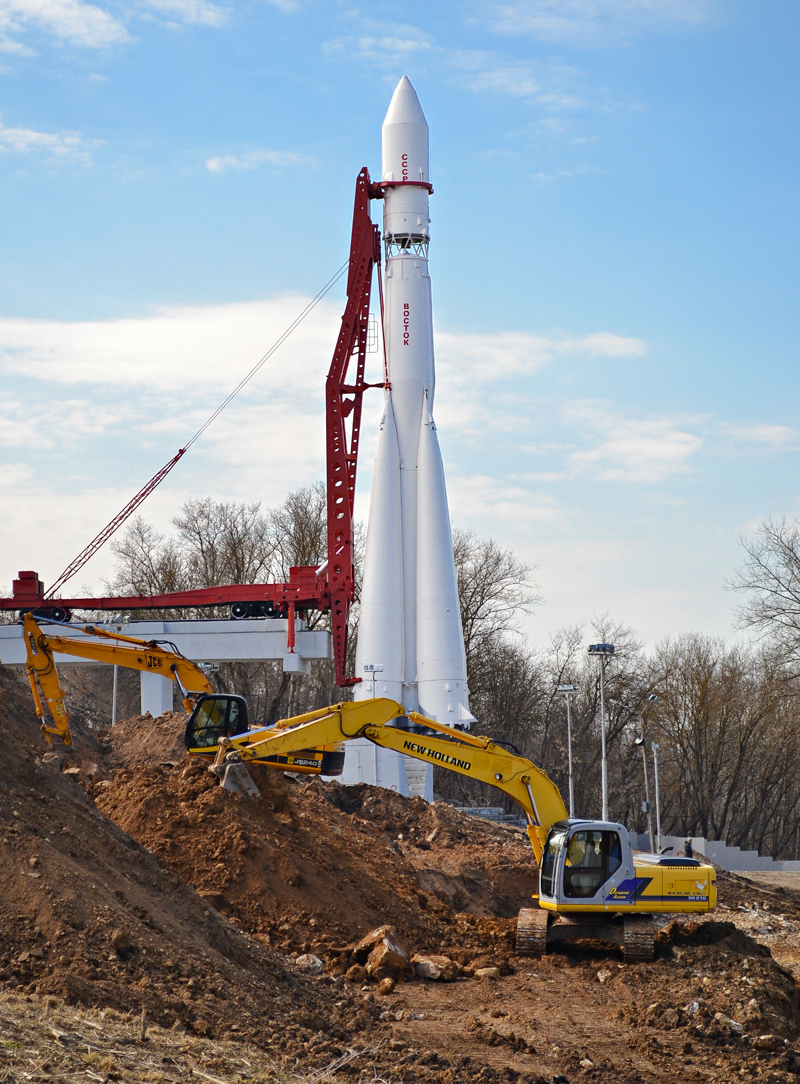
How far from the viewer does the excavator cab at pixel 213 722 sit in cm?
2140

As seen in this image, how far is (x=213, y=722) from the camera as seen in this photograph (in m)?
21.6

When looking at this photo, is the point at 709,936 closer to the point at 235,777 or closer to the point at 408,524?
the point at 235,777

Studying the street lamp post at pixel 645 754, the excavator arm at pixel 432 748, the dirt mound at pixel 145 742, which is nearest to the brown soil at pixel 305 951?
the excavator arm at pixel 432 748

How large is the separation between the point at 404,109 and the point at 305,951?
28.0m

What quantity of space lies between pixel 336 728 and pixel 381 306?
21.3m

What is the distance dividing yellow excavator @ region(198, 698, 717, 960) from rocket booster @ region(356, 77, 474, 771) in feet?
49.1

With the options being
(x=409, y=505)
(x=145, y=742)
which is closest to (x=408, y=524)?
(x=409, y=505)

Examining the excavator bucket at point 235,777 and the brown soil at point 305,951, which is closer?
the brown soil at point 305,951

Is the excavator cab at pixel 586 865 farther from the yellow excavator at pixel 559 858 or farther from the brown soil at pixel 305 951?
the brown soil at pixel 305 951

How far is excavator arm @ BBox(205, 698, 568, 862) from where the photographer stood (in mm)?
18484

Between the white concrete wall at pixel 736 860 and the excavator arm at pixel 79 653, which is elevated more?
the excavator arm at pixel 79 653

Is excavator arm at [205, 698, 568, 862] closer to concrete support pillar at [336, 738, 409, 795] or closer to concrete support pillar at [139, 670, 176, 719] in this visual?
concrete support pillar at [336, 738, 409, 795]

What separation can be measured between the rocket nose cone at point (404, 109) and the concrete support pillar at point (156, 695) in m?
19.0

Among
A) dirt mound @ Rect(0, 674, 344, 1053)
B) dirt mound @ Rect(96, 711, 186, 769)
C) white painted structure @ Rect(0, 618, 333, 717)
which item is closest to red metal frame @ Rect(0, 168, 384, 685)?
white painted structure @ Rect(0, 618, 333, 717)
